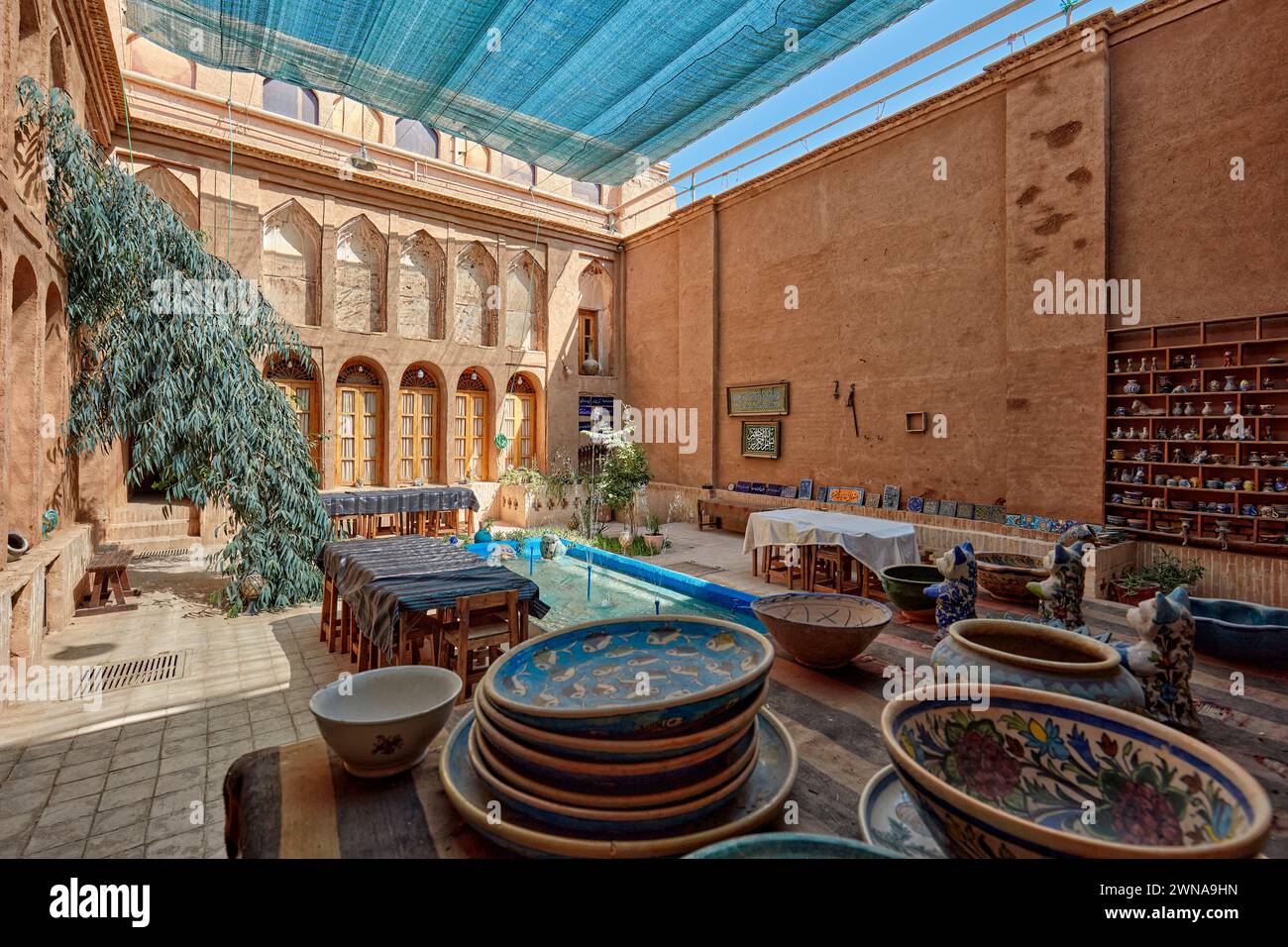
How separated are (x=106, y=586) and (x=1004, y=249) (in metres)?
12.2

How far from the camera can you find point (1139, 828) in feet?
4.09

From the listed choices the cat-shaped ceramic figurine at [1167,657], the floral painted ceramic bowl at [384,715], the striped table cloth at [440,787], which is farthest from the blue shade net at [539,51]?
the floral painted ceramic bowl at [384,715]

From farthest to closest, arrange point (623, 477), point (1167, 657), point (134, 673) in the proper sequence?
point (623, 477), point (134, 673), point (1167, 657)

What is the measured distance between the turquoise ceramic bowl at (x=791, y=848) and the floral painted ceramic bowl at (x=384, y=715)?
86 cm

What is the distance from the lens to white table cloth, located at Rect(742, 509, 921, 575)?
273 inches

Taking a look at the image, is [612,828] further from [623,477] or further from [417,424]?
[417,424]

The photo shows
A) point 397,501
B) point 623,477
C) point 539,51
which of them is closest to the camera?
point 539,51

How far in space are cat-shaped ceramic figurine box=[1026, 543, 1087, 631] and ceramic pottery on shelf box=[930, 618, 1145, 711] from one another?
0.82 meters

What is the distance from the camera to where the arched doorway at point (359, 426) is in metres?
12.3

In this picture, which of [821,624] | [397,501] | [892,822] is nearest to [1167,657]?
[821,624]

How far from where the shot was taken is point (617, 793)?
1261 mm

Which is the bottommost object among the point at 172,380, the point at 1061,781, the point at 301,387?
the point at 1061,781

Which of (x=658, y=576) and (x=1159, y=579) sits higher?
(x=1159, y=579)
